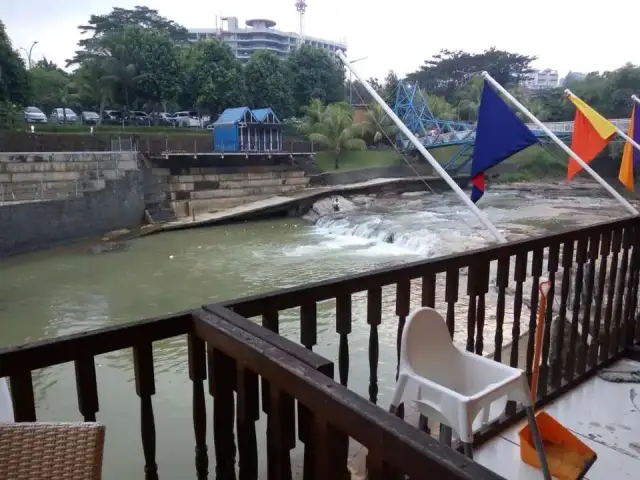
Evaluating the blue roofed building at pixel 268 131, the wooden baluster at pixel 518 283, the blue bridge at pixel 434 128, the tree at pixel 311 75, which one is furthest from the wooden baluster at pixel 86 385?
the tree at pixel 311 75

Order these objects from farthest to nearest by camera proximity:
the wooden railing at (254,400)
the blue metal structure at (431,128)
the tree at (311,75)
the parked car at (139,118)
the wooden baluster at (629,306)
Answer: the tree at (311,75), the parked car at (139,118), the blue metal structure at (431,128), the wooden baluster at (629,306), the wooden railing at (254,400)

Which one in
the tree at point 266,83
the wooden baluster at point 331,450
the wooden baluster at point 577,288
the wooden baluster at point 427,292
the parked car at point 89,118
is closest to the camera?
the wooden baluster at point 331,450

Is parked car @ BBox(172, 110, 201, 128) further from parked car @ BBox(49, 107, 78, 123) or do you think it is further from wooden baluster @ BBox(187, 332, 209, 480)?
wooden baluster @ BBox(187, 332, 209, 480)

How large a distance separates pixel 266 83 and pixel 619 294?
3023cm

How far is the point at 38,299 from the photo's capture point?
9.86 m

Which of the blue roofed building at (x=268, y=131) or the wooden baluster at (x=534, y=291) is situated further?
the blue roofed building at (x=268, y=131)

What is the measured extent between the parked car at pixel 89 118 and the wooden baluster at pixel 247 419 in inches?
1189

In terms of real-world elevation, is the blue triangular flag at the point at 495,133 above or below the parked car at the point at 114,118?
below

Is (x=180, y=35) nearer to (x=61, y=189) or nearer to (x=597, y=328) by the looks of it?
(x=61, y=189)

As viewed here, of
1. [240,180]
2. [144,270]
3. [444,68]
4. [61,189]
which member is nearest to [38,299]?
[144,270]

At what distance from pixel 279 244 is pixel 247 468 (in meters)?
13.5

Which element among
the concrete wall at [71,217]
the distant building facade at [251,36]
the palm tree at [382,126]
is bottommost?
the concrete wall at [71,217]

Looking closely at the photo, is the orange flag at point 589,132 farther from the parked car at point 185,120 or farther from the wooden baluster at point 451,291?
the parked car at point 185,120

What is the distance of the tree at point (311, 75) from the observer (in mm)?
34531
